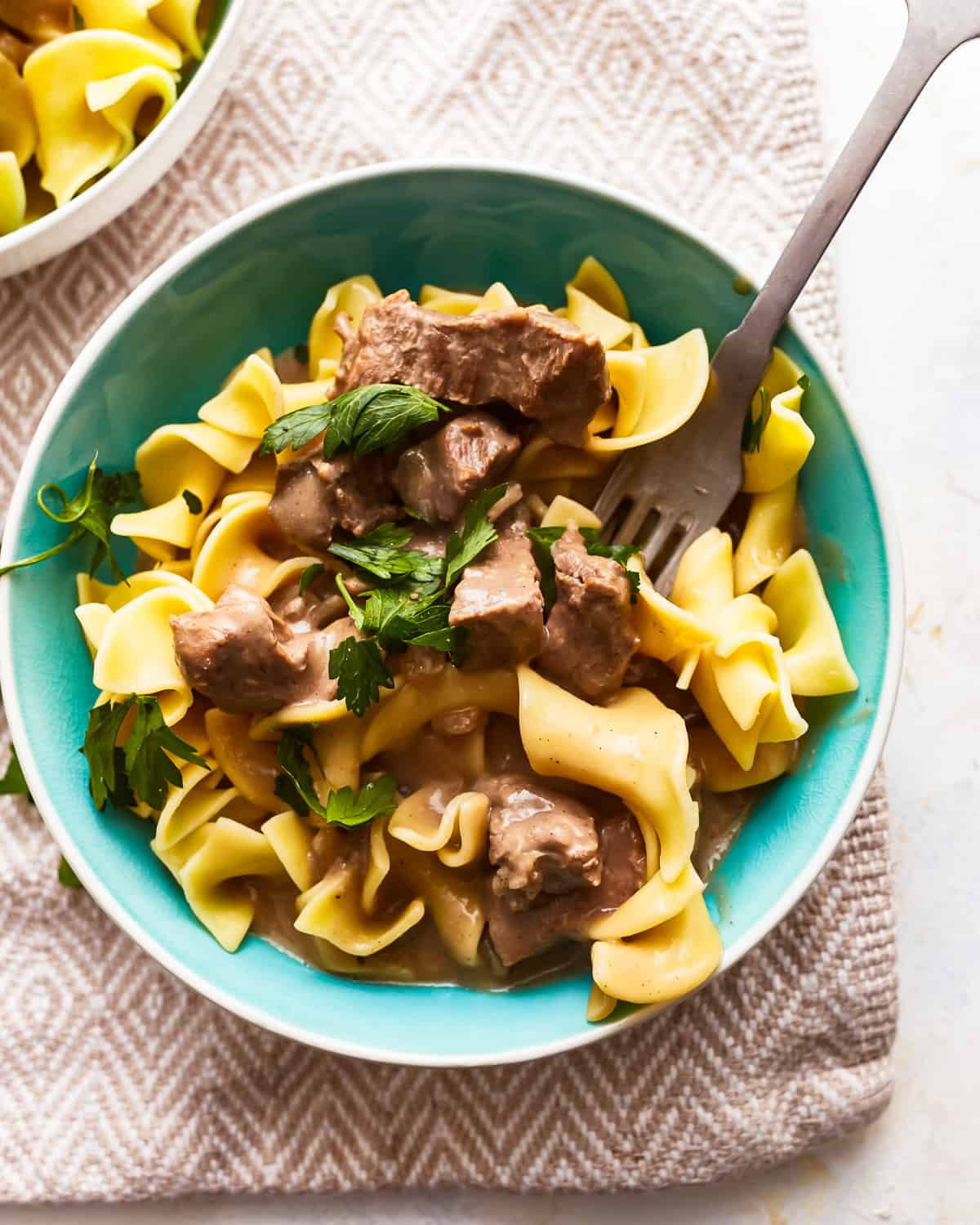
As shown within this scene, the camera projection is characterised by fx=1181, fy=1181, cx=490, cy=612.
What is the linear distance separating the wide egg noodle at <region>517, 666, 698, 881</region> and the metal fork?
45 cm

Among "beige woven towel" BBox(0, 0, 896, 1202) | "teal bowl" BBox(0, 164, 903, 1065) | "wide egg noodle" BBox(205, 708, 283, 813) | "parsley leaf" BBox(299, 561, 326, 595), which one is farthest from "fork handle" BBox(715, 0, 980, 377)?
"wide egg noodle" BBox(205, 708, 283, 813)

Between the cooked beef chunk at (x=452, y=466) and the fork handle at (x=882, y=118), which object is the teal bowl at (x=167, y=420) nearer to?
the fork handle at (x=882, y=118)

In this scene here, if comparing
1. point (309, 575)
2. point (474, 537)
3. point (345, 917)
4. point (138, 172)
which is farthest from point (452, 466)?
point (138, 172)

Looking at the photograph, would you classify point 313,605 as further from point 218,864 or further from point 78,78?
point 78,78

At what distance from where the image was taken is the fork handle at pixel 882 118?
2.87 metres

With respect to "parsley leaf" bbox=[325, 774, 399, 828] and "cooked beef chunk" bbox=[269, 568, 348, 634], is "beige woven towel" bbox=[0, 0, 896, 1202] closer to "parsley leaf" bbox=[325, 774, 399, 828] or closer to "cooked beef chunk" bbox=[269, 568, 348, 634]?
"parsley leaf" bbox=[325, 774, 399, 828]

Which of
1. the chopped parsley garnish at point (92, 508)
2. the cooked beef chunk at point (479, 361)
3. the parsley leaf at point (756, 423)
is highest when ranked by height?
the parsley leaf at point (756, 423)

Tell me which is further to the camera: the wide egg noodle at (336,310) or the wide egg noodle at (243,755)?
the wide egg noodle at (336,310)

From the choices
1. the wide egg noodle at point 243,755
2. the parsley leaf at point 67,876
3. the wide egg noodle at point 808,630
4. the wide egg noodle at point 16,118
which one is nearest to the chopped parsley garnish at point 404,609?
the wide egg noodle at point 243,755

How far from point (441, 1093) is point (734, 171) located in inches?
114

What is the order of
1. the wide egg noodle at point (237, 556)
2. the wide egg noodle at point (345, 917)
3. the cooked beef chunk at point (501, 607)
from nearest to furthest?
the cooked beef chunk at point (501, 607), the wide egg noodle at point (345, 917), the wide egg noodle at point (237, 556)

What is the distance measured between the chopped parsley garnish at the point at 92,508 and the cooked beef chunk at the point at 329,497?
45cm

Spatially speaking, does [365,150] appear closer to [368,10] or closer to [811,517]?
[368,10]

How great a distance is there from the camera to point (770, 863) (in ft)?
9.75
